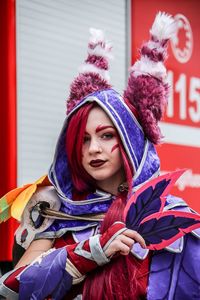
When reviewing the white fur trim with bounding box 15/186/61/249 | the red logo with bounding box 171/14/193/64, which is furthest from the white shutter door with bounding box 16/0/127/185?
the white fur trim with bounding box 15/186/61/249

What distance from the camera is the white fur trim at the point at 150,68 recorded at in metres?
2.14

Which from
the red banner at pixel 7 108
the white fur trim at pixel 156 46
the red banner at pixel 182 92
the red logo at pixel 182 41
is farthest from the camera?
the red logo at pixel 182 41

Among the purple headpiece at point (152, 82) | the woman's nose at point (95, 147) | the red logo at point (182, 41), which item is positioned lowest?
the woman's nose at point (95, 147)

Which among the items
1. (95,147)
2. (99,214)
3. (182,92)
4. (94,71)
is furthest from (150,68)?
(182,92)

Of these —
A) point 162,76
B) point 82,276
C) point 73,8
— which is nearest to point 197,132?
point 73,8

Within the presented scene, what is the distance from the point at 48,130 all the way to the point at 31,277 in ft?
5.11

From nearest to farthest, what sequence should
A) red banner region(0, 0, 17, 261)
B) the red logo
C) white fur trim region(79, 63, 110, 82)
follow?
white fur trim region(79, 63, 110, 82) < red banner region(0, 0, 17, 261) < the red logo

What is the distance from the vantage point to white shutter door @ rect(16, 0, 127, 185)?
3.31 meters

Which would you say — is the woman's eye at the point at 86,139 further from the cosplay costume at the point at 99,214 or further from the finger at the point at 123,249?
the finger at the point at 123,249

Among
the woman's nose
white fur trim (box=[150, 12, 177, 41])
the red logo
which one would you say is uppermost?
the red logo

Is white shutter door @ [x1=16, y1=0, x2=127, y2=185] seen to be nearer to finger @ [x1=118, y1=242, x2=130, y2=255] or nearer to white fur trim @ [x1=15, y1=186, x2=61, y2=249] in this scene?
white fur trim @ [x1=15, y1=186, x2=61, y2=249]

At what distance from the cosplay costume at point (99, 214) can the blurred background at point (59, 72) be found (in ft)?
3.31

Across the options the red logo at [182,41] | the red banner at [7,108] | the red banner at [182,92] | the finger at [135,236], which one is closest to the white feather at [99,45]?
the finger at [135,236]

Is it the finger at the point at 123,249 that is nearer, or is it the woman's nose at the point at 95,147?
the finger at the point at 123,249
